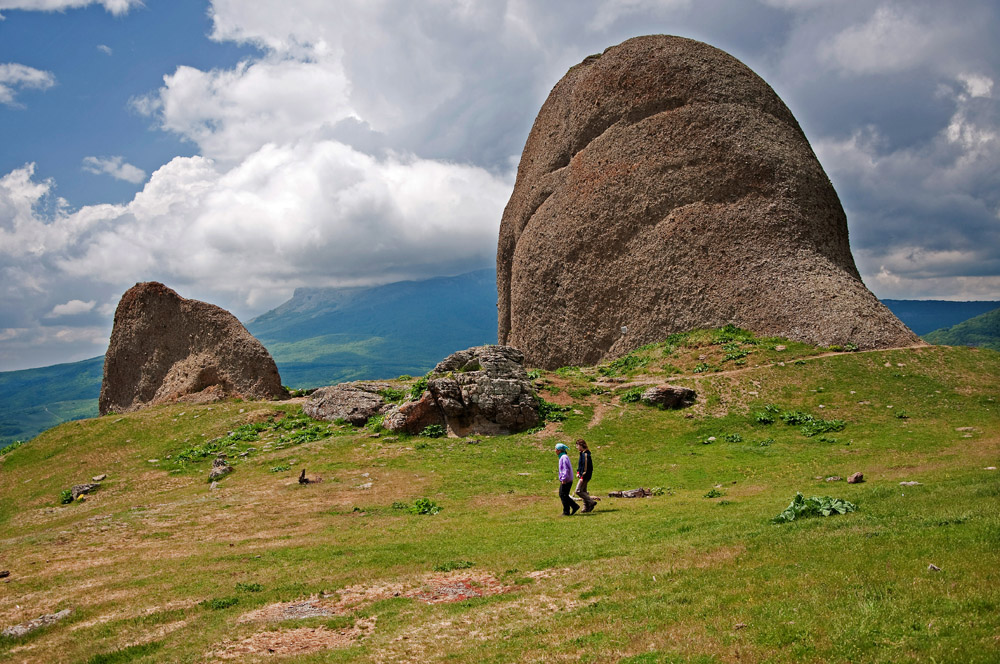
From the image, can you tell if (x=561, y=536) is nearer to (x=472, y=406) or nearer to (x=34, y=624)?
(x=34, y=624)

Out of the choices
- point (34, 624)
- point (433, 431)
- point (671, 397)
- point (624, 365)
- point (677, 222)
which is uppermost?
point (677, 222)

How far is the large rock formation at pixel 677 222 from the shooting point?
3534cm

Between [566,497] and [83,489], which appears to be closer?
[566,497]

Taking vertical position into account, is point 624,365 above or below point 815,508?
above

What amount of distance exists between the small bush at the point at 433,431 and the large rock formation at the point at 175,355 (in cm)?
1506

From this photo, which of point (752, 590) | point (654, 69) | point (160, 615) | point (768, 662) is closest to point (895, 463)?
point (752, 590)

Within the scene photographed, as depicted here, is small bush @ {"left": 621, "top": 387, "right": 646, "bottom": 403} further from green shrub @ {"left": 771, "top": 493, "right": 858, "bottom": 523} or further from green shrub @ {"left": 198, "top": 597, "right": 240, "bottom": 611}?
green shrub @ {"left": 198, "top": 597, "right": 240, "bottom": 611}

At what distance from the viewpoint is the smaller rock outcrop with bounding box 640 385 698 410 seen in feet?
94.1

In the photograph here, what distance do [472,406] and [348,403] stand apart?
749 cm

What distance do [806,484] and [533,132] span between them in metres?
41.2

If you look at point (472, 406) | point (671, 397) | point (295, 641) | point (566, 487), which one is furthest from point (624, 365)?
point (295, 641)

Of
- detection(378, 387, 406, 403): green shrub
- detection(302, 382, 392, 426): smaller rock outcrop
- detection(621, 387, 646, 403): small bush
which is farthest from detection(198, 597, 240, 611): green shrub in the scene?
detection(621, 387, 646, 403): small bush

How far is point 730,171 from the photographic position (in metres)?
38.2

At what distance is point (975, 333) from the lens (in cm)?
13050
